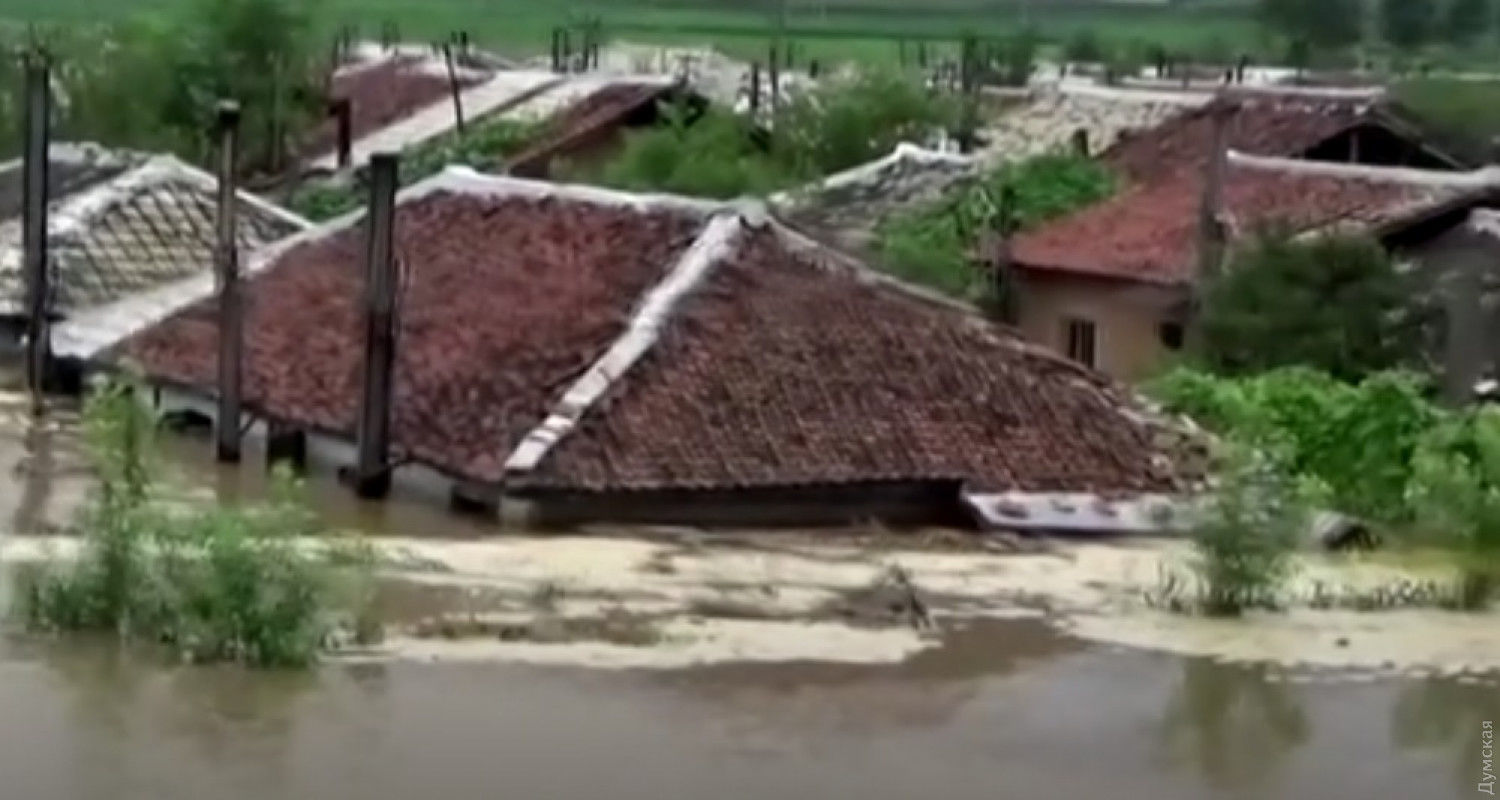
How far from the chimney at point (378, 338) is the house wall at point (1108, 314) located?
6719 millimetres

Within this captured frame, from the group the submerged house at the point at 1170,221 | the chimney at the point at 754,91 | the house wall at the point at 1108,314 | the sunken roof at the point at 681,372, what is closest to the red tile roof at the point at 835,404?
the sunken roof at the point at 681,372

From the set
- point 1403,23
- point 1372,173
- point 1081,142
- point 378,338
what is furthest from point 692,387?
point 1403,23

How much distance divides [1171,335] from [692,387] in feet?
20.2

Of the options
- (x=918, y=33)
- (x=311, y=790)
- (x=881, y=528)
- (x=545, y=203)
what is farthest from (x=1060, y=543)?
(x=918, y=33)

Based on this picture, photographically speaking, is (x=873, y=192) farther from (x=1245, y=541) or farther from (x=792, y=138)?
(x=1245, y=541)

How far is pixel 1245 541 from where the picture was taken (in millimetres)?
15312

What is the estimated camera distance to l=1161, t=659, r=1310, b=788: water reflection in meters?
12.9

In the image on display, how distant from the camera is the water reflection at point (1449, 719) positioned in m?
13.2

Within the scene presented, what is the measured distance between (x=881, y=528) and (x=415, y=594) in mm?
3525

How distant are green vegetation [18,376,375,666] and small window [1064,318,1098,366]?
1135cm

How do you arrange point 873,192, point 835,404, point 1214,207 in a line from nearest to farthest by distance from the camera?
point 835,404 < point 1214,207 < point 873,192

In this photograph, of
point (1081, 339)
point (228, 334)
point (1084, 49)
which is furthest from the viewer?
point (1084, 49)

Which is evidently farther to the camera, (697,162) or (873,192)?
(697,162)

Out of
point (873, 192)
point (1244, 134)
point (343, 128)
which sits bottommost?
point (343, 128)
